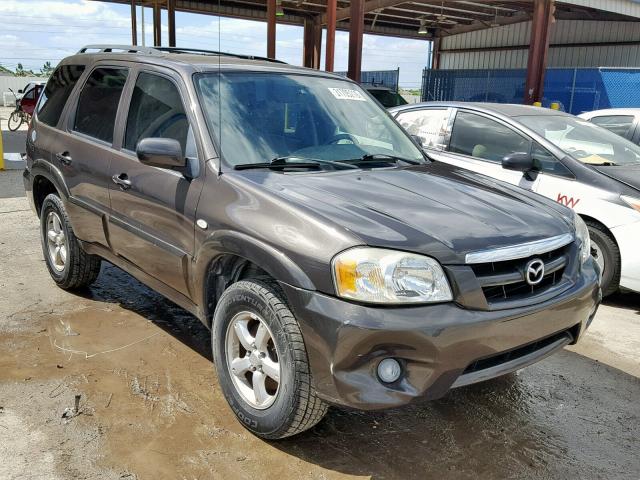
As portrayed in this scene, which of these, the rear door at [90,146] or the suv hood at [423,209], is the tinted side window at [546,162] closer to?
the suv hood at [423,209]

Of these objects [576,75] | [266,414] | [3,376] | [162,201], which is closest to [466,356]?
[266,414]

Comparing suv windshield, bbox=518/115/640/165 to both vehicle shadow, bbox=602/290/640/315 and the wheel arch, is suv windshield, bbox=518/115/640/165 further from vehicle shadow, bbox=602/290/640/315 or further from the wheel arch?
the wheel arch

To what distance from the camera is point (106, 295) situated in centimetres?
475

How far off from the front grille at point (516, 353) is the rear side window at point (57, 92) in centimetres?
361

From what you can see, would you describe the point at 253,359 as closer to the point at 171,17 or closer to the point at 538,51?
the point at 538,51

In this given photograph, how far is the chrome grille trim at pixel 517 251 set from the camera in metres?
2.47

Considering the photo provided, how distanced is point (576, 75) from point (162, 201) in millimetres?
16504

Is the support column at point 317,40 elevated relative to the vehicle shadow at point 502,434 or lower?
elevated

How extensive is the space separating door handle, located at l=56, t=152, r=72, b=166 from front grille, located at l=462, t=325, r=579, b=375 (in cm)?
318

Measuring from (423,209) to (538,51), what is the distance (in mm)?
14951

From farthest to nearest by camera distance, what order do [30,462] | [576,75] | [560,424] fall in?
1. [576,75]
2. [560,424]
3. [30,462]

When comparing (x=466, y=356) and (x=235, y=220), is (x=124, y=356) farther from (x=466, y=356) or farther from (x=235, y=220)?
(x=466, y=356)

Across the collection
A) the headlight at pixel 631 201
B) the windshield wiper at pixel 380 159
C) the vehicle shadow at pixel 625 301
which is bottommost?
the vehicle shadow at pixel 625 301

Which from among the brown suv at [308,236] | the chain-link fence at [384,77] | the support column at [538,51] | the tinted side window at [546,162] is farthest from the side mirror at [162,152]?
the chain-link fence at [384,77]
